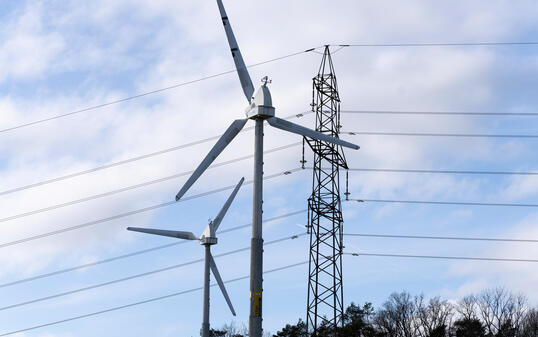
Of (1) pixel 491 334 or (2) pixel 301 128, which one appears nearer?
(2) pixel 301 128

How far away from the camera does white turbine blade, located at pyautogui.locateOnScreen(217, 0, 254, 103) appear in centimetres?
4775

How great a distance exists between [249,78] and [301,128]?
15.1 ft

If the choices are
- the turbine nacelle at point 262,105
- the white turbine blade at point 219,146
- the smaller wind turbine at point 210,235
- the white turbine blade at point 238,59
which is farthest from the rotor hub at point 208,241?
the turbine nacelle at point 262,105

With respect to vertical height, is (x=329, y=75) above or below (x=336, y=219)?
above

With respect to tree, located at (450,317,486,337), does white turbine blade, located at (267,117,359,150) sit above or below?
below

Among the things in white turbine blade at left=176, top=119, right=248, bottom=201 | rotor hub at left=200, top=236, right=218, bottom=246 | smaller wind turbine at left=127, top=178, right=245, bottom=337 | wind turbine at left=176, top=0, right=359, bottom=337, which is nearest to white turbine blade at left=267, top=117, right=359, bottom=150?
wind turbine at left=176, top=0, right=359, bottom=337

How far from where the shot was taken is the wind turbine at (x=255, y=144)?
124 feet

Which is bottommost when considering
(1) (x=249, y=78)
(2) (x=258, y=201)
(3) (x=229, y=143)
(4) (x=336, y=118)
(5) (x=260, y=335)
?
(5) (x=260, y=335)

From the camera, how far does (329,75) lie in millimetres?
69000

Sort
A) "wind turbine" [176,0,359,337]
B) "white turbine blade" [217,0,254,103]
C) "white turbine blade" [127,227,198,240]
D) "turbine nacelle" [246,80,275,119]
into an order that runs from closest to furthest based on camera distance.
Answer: "wind turbine" [176,0,359,337] < "turbine nacelle" [246,80,275,119] < "white turbine blade" [217,0,254,103] < "white turbine blade" [127,227,198,240]

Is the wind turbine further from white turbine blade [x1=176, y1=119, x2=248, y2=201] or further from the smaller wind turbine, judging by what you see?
the smaller wind turbine

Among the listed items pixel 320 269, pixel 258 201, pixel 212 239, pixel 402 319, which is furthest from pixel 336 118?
pixel 402 319

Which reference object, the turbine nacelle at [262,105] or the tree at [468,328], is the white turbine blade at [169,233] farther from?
the tree at [468,328]

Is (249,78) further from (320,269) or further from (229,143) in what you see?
(320,269)
